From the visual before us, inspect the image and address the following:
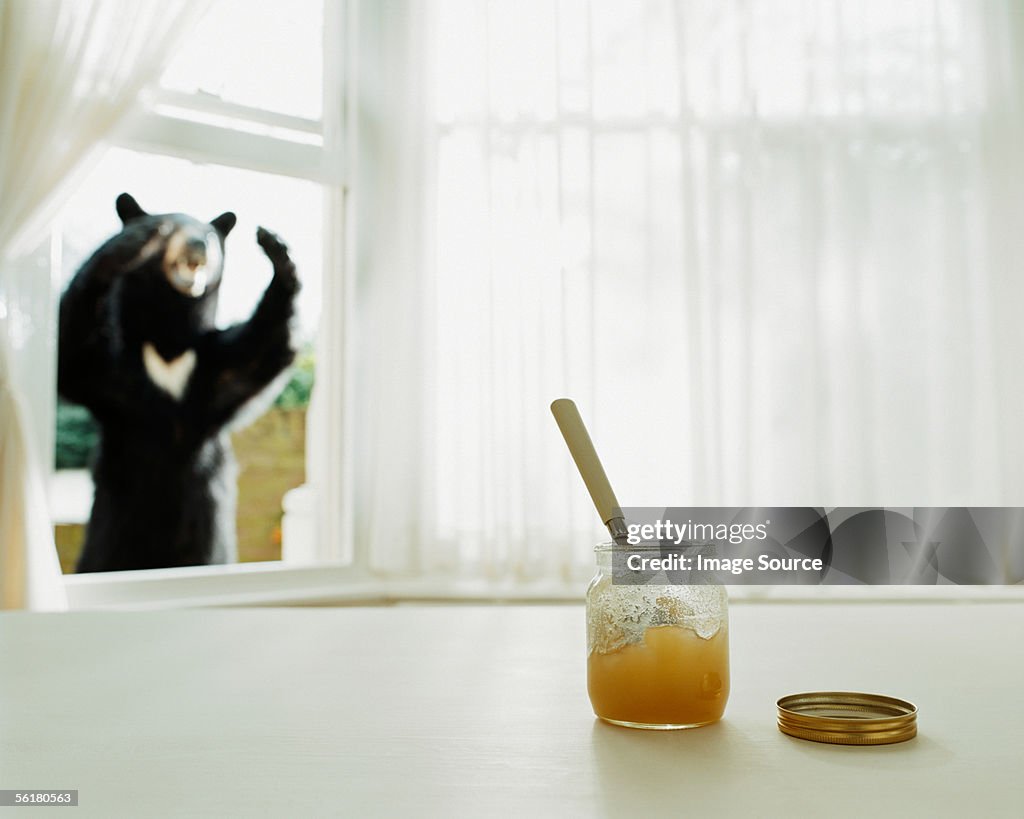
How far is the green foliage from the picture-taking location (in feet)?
7.39

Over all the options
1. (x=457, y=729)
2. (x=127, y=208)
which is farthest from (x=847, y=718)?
(x=127, y=208)

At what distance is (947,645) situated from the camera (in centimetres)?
89

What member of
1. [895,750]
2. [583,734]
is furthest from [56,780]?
[895,750]

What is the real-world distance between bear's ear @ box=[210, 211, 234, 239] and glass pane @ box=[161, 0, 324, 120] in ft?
1.05

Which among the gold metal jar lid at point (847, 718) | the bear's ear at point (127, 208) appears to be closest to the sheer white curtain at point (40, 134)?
the bear's ear at point (127, 208)

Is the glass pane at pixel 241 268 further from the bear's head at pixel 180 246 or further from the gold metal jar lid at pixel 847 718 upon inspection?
the gold metal jar lid at pixel 847 718

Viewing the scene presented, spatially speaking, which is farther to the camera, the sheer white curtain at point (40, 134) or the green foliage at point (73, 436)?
the green foliage at point (73, 436)

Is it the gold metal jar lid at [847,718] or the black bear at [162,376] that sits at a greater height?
the black bear at [162,376]

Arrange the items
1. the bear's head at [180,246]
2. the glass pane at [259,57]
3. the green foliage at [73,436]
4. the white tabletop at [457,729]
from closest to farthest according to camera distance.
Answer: the white tabletop at [457,729], the green foliage at [73,436], the bear's head at [180,246], the glass pane at [259,57]

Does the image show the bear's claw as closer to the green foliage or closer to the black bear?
the black bear

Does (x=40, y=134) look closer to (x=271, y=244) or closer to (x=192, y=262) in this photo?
(x=192, y=262)

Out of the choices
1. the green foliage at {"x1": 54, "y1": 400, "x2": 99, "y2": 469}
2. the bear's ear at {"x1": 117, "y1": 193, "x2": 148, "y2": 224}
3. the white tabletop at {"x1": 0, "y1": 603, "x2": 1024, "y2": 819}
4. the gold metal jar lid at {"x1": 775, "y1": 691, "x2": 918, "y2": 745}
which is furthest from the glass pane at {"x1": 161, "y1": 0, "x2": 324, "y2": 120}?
the gold metal jar lid at {"x1": 775, "y1": 691, "x2": 918, "y2": 745}

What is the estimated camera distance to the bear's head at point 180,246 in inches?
93.7

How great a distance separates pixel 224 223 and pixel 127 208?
0.25 metres
